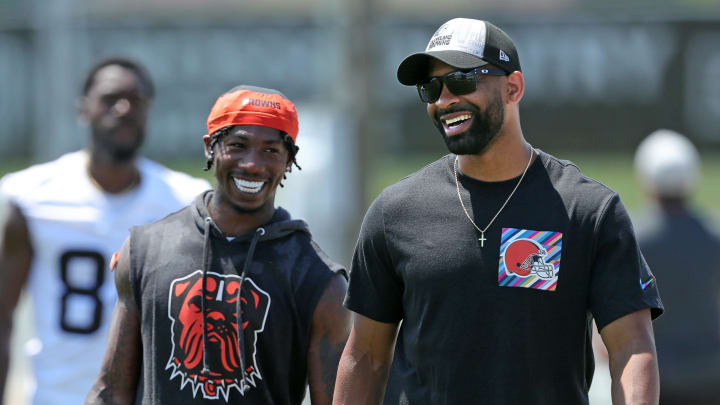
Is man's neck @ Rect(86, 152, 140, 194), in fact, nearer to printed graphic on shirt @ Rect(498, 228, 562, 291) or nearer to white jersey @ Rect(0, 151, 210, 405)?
white jersey @ Rect(0, 151, 210, 405)

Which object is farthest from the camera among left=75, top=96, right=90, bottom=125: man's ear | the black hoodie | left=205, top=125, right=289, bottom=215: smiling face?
left=75, top=96, right=90, bottom=125: man's ear

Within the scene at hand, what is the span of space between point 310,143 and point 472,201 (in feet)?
32.1

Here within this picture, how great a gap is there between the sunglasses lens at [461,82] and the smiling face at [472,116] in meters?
0.01

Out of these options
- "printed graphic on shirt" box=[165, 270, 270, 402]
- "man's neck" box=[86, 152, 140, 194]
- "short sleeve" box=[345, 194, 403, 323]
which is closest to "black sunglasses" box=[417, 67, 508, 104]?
"short sleeve" box=[345, 194, 403, 323]

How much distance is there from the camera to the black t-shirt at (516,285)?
3.80m

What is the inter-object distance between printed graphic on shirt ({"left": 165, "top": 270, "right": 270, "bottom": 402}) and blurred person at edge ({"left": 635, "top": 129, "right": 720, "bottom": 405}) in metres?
A: 3.42

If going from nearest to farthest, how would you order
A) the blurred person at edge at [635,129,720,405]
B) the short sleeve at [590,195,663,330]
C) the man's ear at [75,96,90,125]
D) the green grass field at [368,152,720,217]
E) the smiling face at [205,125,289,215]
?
1. the short sleeve at [590,195,663,330]
2. the smiling face at [205,125,289,215]
3. the man's ear at [75,96,90,125]
4. the blurred person at edge at [635,129,720,405]
5. the green grass field at [368,152,720,217]

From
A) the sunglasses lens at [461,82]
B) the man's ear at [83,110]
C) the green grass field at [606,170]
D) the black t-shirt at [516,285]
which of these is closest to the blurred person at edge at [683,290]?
the man's ear at [83,110]

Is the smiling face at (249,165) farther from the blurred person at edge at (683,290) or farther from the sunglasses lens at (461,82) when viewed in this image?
the blurred person at edge at (683,290)

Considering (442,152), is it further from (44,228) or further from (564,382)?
(564,382)

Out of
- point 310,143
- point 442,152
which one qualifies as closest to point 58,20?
point 310,143

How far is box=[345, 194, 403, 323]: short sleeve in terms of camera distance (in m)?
4.05

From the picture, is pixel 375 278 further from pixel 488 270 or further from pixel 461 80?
pixel 461 80

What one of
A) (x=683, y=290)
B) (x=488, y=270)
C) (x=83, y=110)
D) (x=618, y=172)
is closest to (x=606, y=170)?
(x=618, y=172)
